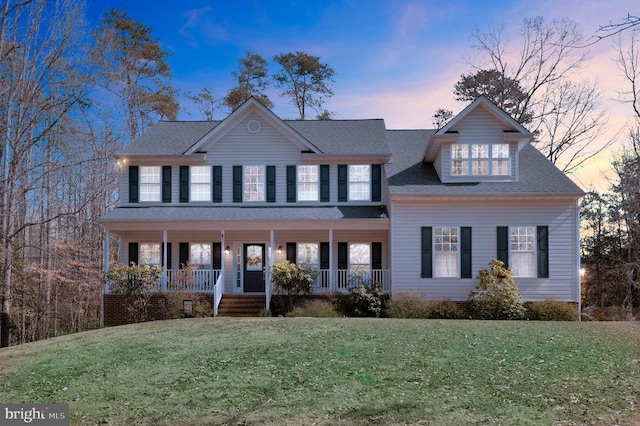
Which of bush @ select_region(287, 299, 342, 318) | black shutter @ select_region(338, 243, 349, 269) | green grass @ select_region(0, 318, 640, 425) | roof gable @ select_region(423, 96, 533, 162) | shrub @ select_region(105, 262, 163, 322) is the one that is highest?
roof gable @ select_region(423, 96, 533, 162)

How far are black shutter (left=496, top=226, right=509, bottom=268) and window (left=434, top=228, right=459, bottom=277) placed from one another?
143 cm

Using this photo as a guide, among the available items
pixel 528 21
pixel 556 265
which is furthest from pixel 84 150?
pixel 528 21

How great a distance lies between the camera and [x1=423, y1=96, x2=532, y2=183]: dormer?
1812 centimetres

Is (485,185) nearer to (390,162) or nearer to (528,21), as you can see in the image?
(390,162)

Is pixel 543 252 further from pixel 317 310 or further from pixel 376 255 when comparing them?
pixel 317 310

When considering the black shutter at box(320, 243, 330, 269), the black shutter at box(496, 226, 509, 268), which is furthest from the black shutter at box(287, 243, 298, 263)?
the black shutter at box(496, 226, 509, 268)

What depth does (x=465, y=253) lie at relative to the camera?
57.0 ft

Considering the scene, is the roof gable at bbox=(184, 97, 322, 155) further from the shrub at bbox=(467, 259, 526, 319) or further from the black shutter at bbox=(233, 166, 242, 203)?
the shrub at bbox=(467, 259, 526, 319)

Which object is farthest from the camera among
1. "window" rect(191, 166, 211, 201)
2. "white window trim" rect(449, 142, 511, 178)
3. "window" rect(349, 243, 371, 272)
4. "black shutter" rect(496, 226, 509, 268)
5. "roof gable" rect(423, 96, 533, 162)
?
"window" rect(191, 166, 211, 201)

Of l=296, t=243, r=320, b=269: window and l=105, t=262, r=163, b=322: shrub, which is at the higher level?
l=296, t=243, r=320, b=269: window

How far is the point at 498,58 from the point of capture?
1112 inches

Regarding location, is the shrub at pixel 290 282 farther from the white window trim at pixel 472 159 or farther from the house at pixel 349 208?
the white window trim at pixel 472 159

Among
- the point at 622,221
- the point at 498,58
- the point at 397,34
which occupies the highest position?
the point at 498,58

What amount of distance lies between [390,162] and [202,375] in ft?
42.6
